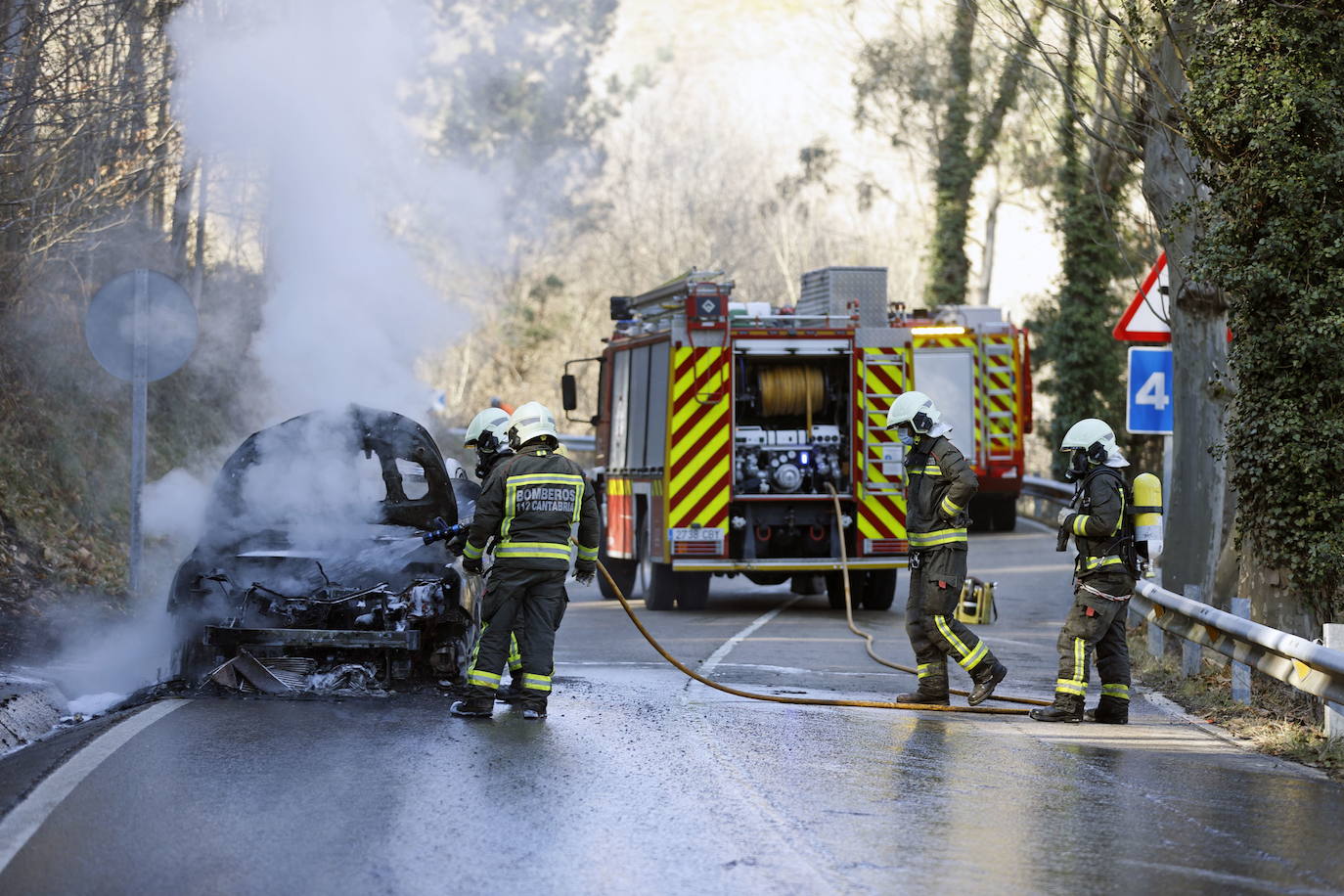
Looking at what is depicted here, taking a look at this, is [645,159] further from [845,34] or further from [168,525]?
[168,525]

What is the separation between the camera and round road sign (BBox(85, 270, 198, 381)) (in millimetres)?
11922

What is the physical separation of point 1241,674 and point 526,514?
4112 millimetres

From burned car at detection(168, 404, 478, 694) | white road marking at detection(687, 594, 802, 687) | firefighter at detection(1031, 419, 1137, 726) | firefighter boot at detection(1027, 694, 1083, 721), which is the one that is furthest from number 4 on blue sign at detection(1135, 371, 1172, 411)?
burned car at detection(168, 404, 478, 694)

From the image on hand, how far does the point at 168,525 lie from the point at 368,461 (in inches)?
168

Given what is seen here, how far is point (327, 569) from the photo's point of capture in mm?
9203

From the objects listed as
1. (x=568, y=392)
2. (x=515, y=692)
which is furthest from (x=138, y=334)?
(x=568, y=392)

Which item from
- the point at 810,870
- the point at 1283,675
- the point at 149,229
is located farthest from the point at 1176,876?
the point at 149,229

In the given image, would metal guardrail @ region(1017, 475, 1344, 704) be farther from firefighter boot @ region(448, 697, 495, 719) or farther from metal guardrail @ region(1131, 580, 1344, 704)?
firefighter boot @ region(448, 697, 495, 719)

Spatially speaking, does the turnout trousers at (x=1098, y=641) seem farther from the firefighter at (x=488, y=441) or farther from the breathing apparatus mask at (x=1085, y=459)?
the firefighter at (x=488, y=441)

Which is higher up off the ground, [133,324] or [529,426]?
[133,324]

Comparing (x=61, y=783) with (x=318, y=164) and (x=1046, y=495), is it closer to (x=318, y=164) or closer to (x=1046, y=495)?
(x=318, y=164)

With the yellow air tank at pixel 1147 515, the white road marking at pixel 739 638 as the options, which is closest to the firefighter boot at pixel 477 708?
the white road marking at pixel 739 638

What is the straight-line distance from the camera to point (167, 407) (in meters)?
20.2

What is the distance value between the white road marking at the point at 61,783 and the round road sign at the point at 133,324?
14.8 ft
